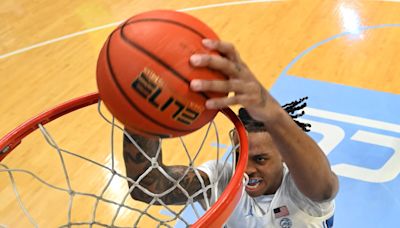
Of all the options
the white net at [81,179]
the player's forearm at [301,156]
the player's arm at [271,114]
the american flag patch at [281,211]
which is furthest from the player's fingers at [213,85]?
the white net at [81,179]

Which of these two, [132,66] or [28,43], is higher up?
[28,43]

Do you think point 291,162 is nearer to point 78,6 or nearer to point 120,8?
point 120,8

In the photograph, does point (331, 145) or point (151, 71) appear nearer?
point (151, 71)

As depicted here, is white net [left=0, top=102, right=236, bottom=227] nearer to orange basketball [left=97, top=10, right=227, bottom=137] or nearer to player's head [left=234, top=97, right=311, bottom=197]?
player's head [left=234, top=97, right=311, bottom=197]

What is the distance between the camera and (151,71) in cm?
111

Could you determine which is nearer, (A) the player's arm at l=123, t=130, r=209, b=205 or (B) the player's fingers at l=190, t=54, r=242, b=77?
(B) the player's fingers at l=190, t=54, r=242, b=77

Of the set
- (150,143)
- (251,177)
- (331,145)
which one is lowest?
(331,145)

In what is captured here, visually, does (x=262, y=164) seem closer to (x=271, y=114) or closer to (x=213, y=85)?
(x=271, y=114)

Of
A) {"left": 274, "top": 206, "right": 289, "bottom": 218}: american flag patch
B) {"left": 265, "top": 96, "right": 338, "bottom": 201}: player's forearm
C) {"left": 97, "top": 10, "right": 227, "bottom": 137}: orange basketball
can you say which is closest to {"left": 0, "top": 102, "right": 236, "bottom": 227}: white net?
{"left": 274, "top": 206, "right": 289, "bottom": 218}: american flag patch

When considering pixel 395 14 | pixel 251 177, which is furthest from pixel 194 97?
pixel 395 14

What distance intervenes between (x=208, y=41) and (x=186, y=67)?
0.08 m

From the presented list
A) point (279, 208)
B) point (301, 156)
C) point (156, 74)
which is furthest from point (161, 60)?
point (279, 208)

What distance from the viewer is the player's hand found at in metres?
1.08

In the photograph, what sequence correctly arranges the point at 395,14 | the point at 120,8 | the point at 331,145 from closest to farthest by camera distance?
1. the point at 331,145
2. the point at 395,14
3. the point at 120,8
